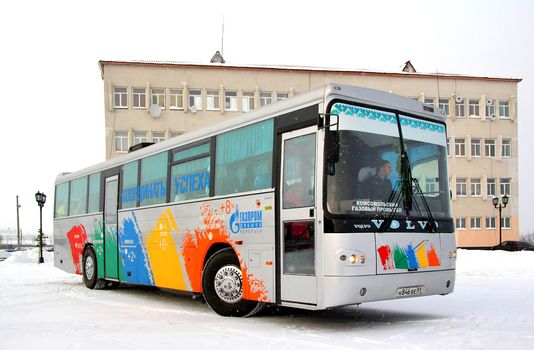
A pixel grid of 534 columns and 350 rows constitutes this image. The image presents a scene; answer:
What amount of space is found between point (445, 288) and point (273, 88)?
43.2m

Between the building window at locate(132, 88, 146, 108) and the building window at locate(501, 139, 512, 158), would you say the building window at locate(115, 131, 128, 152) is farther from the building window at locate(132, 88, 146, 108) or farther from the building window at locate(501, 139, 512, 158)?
the building window at locate(501, 139, 512, 158)

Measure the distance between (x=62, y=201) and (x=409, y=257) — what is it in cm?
1302

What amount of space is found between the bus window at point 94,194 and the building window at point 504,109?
47.0m

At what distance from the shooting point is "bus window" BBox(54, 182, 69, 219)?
734 inches

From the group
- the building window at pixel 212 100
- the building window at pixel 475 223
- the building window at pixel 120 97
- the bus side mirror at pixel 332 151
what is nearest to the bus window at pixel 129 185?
the bus side mirror at pixel 332 151

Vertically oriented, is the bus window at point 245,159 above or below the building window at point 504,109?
below

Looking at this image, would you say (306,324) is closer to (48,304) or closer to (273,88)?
(48,304)

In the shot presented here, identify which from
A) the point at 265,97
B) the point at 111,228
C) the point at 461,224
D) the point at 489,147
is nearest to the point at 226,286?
the point at 111,228

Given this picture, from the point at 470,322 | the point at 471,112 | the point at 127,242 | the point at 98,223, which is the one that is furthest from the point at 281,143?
the point at 471,112

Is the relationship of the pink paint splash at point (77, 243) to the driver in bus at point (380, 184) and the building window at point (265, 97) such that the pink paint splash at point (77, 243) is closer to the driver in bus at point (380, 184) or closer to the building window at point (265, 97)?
the driver in bus at point (380, 184)

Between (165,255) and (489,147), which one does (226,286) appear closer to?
(165,255)

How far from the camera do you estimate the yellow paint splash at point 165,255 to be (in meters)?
11.9

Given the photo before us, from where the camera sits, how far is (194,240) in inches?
445

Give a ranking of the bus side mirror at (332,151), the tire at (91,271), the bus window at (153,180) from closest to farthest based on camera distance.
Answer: the bus side mirror at (332,151) < the bus window at (153,180) < the tire at (91,271)
